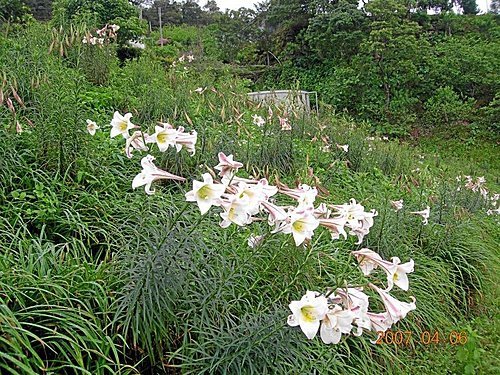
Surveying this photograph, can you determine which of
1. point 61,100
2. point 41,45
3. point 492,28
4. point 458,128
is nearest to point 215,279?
point 61,100

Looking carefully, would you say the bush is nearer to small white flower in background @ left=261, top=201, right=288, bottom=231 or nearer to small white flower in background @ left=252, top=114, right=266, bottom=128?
small white flower in background @ left=252, top=114, right=266, bottom=128

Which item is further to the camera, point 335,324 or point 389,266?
point 389,266

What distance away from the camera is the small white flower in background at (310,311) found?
131 centimetres

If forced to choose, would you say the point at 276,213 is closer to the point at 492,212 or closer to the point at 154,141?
the point at 154,141

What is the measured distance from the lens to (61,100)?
9.58 ft

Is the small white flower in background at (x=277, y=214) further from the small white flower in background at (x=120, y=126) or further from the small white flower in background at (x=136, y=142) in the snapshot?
the small white flower in background at (x=120, y=126)

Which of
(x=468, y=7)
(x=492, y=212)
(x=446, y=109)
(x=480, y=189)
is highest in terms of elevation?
(x=468, y=7)

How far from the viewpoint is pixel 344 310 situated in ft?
4.51

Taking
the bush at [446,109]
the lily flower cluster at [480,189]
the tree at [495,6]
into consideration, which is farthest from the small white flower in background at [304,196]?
the tree at [495,6]

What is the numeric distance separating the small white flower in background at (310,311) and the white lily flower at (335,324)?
0.09 ft

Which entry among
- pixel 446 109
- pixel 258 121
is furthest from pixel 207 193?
pixel 446 109

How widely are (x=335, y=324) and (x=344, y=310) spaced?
5 cm

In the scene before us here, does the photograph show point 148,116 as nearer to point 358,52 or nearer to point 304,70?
point 358,52

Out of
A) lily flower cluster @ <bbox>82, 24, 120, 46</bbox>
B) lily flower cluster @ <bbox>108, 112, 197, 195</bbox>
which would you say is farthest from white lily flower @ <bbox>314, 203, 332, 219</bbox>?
lily flower cluster @ <bbox>82, 24, 120, 46</bbox>
